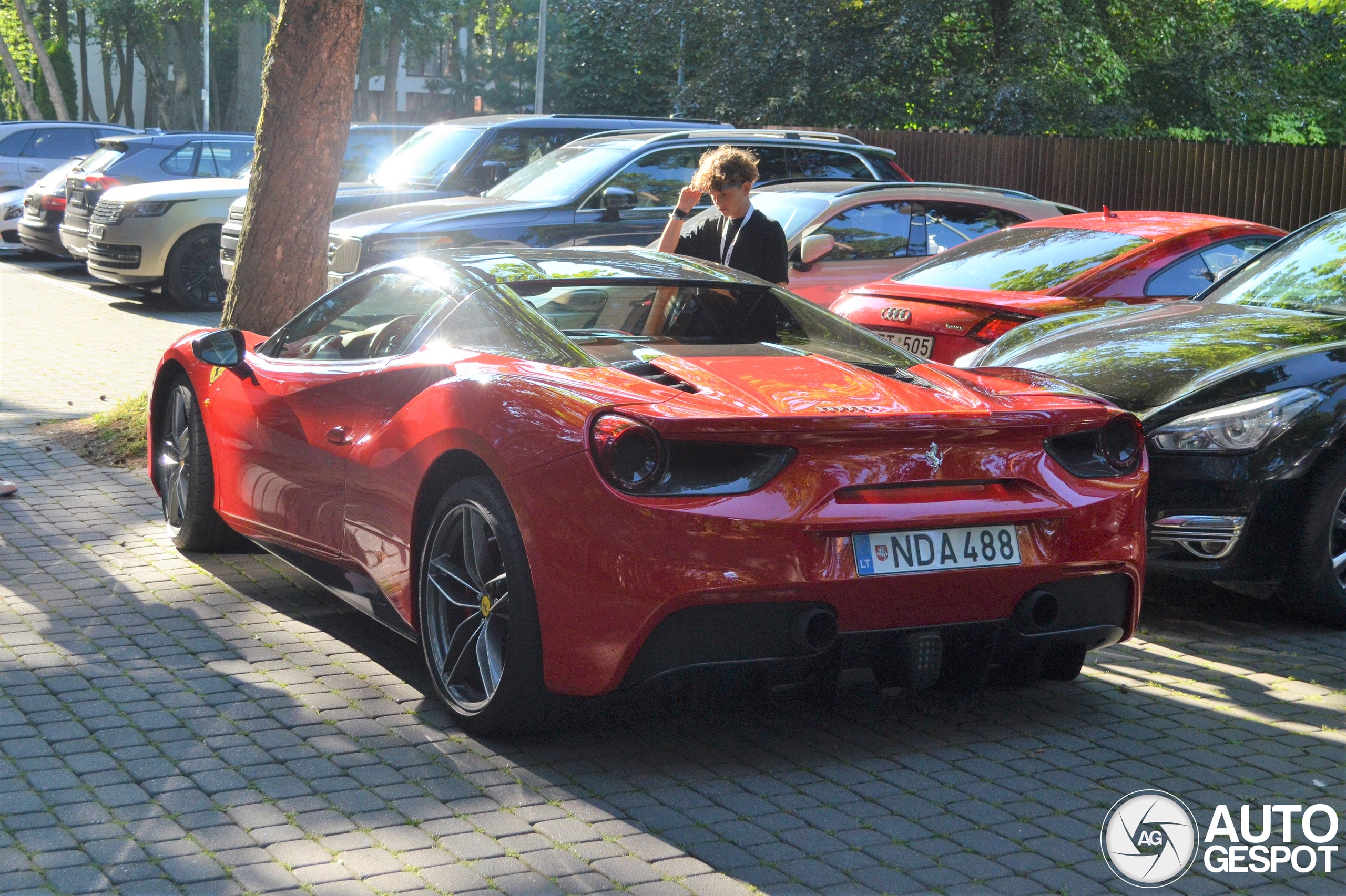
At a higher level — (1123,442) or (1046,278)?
(1046,278)

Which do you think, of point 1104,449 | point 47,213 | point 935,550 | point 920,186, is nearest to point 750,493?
point 935,550

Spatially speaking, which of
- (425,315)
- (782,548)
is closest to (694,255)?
(425,315)

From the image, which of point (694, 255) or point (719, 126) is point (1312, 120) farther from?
point (694, 255)

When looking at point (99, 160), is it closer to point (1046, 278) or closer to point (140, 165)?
point (140, 165)

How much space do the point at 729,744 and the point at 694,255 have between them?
390cm

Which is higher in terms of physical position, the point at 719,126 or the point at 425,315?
the point at 719,126

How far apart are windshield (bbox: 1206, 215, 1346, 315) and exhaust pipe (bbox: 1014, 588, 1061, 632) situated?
3116 millimetres

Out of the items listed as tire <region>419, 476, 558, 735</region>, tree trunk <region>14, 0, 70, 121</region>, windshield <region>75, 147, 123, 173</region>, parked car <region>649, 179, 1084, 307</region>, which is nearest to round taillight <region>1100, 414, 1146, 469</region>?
tire <region>419, 476, 558, 735</region>

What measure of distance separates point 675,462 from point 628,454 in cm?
13

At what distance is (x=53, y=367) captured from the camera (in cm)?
1238

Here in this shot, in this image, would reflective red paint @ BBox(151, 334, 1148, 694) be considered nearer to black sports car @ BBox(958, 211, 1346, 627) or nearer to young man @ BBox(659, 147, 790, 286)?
black sports car @ BBox(958, 211, 1346, 627)

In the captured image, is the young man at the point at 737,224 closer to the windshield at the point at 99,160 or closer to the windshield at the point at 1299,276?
the windshield at the point at 1299,276

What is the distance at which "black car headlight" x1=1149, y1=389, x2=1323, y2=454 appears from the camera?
583cm

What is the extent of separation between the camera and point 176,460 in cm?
679
